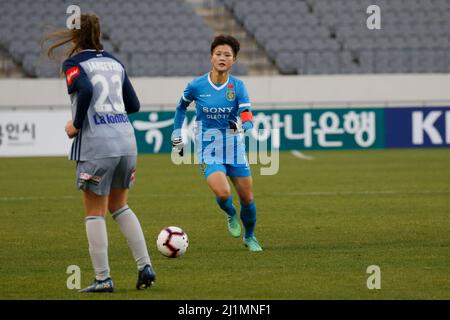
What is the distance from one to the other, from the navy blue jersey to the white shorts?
0.15 feet

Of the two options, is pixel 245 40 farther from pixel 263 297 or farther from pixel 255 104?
pixel 263 297

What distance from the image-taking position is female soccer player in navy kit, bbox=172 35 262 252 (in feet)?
33.7

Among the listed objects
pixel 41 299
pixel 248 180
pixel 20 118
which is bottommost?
pixel 41 299

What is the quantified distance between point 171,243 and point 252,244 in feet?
3.66

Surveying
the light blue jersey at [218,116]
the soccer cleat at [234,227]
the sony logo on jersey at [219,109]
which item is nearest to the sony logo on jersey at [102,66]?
the light blue jersey at [218,116]

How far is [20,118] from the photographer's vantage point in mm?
24375

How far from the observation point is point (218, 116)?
34.3 ft

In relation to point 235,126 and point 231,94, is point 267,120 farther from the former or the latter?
point 235,126

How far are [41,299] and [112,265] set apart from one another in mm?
1836

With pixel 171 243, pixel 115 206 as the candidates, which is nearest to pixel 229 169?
pixel 171 243

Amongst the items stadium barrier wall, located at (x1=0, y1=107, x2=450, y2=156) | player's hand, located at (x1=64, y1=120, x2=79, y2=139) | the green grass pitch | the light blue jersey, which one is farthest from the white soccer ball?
stadium barrier wall, located at (x1=0, y1=107, x2=450, y2=156)

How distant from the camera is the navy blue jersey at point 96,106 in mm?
7395

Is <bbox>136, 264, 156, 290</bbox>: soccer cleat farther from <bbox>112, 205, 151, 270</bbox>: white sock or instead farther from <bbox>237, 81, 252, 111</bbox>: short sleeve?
<bbox>237, 81, 252, 111</bbox>: short sleeve

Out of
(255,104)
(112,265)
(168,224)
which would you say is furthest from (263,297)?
(255,104)
